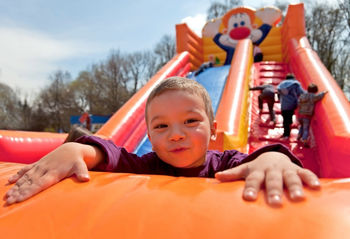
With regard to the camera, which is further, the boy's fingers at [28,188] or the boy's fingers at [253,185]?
the boy's fingers at [28,188]

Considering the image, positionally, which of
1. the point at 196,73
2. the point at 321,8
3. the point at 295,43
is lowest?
the point at 196,73

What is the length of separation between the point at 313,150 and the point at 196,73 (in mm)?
4064

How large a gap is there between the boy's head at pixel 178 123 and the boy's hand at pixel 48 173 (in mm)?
311

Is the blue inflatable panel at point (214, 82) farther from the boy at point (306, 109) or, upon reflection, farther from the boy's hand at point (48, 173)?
the boy's hand at point (48, 173)

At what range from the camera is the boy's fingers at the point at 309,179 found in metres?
0.62

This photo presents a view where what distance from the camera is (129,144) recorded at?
3.76 meters

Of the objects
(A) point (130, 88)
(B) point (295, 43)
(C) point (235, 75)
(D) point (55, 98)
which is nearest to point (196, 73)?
(B) point (295, 43)

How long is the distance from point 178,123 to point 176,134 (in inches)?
1.9

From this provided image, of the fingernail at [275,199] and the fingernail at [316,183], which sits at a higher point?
the fingernail at [316,183]

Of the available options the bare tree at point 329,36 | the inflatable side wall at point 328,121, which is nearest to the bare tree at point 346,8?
the bare tree at point 329,36

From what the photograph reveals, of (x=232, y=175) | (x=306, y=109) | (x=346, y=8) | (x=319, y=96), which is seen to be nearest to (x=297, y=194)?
(x=232, y=175)

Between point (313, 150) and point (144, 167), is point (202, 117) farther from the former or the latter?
point (313, 150)

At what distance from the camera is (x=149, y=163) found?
1257 millimetres

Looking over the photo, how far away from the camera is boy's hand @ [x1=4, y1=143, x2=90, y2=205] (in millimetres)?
733
